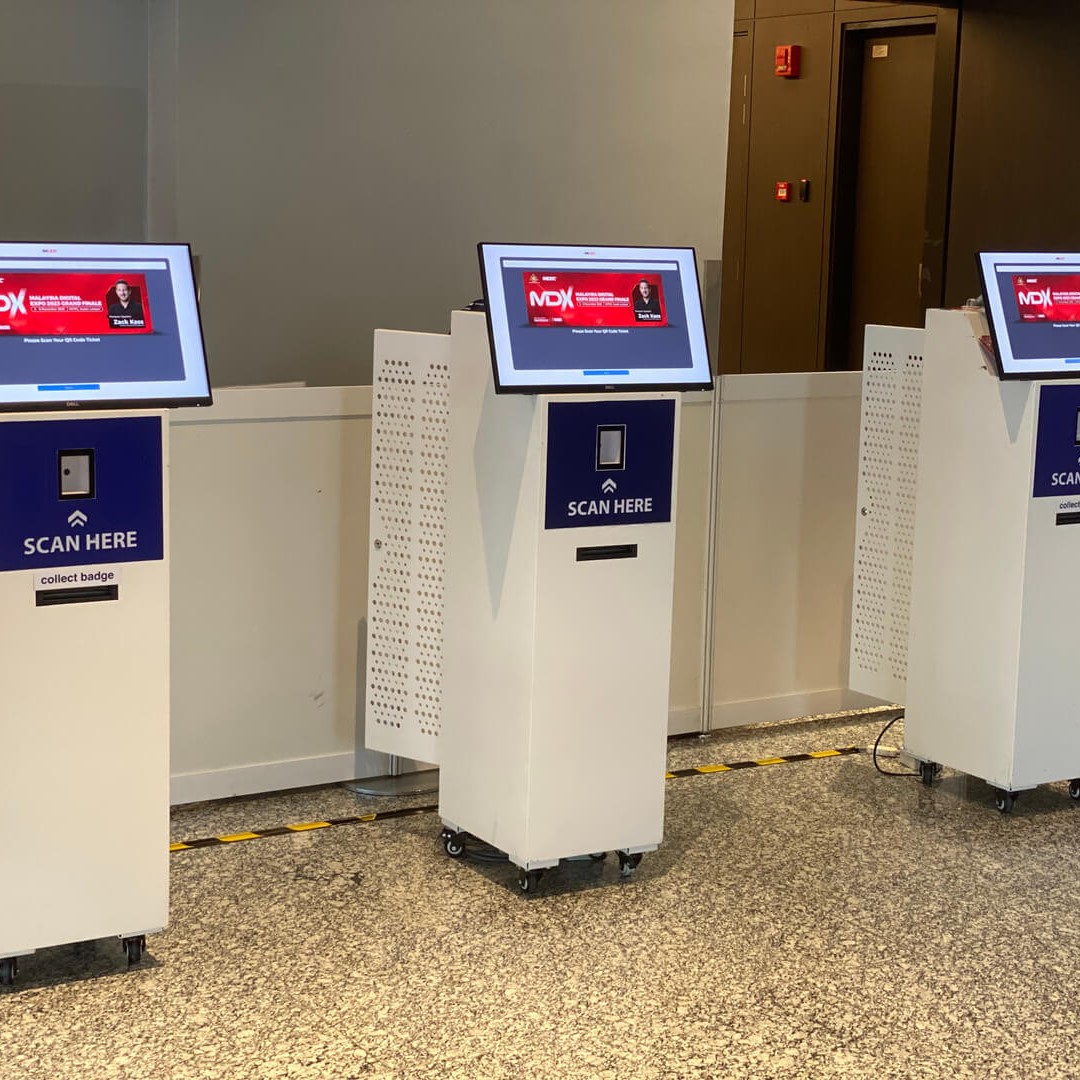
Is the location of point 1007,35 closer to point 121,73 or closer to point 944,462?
point 944,462

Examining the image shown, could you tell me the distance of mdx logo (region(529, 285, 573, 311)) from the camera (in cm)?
363

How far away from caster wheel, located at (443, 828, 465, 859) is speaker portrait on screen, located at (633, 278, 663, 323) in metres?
1.38

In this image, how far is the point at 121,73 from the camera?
4488 mm

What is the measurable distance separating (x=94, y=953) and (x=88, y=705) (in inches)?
24.0

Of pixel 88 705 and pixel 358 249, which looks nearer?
pixel 88 705

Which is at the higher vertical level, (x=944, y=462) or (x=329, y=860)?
(x=944, y=462)

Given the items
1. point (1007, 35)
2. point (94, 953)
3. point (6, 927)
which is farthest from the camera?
point (1007, 35)

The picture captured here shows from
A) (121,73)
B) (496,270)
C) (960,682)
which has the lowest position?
(960,682)

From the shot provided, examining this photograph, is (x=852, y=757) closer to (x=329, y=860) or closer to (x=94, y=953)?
(x=329, y=860)

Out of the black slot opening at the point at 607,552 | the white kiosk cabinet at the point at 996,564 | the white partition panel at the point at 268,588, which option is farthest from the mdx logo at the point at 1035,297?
the white partition panel at the point at 268,588

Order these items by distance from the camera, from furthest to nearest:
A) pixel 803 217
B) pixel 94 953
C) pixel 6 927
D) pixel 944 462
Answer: pixel 803 217, pixel 944 462, pixel 94 953, pixel 6 927

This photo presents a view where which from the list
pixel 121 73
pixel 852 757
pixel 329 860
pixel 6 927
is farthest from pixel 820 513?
pixel 6 927

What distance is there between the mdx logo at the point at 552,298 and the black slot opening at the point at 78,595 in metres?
1.14

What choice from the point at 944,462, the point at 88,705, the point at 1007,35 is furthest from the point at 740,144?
the point at 88,705
